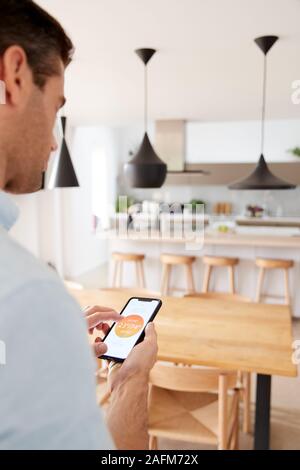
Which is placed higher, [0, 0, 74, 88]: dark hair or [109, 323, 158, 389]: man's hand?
[0, 0, 74, 88]: dark hair

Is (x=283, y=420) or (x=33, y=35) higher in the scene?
(x=33, y=35)

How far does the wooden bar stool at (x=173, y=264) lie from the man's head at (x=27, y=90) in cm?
337

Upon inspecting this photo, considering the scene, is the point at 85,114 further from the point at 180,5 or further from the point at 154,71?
the point at 180,5

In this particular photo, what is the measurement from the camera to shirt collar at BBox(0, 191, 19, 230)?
1.47 ft

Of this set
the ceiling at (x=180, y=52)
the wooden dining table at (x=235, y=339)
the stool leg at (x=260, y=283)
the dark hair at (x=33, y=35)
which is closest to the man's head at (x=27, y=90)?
the dark hair at (x=33, y=35)

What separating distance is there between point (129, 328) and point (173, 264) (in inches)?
129

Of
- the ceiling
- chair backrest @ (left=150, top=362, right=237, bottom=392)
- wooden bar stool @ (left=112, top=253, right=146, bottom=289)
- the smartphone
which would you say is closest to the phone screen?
the smartphone

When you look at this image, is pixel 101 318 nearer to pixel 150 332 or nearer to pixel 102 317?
pixel 102 317

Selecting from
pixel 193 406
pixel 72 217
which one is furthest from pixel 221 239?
pixel 193 406

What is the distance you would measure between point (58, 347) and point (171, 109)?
358cm

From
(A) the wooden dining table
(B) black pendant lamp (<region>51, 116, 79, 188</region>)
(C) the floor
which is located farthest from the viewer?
(B) black pendant lamp (<region>51, 116, 79, 188</region>)

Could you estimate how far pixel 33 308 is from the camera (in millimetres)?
364

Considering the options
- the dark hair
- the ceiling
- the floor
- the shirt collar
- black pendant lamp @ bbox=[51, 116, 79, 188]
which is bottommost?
the floor

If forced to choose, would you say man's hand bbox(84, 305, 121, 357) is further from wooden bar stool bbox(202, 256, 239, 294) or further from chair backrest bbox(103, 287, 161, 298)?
wooden bar stool bbox(202, 256, 239, 294)
